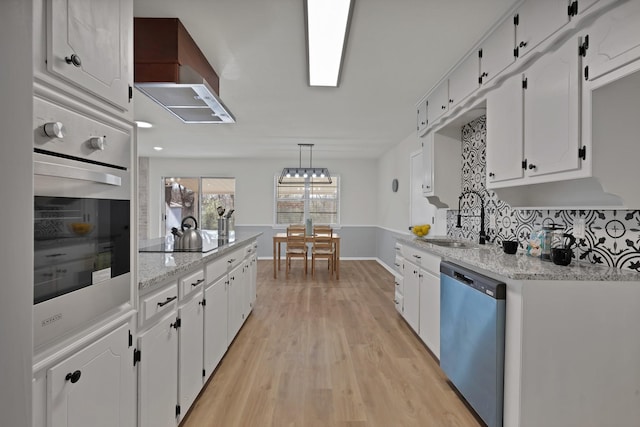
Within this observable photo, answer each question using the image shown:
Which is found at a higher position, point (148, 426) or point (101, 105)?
point (101, 105)

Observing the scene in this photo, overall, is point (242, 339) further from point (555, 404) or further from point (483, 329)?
point (555, 404)

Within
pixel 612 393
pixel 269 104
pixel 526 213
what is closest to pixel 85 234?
pixel 612 393

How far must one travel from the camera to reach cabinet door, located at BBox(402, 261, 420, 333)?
9.68 feet

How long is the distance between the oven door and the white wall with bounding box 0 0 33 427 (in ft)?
0.54

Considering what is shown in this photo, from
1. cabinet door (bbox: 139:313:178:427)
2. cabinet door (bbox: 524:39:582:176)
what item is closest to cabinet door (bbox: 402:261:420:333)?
cabinet door (bbox: 524:39:582:176)

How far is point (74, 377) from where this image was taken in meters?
0.93

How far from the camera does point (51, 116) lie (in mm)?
849

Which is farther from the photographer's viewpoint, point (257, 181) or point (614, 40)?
point (257, 181)

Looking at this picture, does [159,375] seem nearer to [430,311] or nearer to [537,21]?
[430,311]

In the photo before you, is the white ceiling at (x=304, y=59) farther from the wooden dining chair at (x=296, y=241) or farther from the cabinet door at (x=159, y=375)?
the cabinet door at (x=159, y=375)

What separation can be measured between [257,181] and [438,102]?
546 centimetres

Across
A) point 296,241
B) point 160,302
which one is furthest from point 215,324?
point 296,241

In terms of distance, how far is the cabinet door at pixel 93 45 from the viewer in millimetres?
857

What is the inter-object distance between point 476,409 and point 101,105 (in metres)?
2.33
